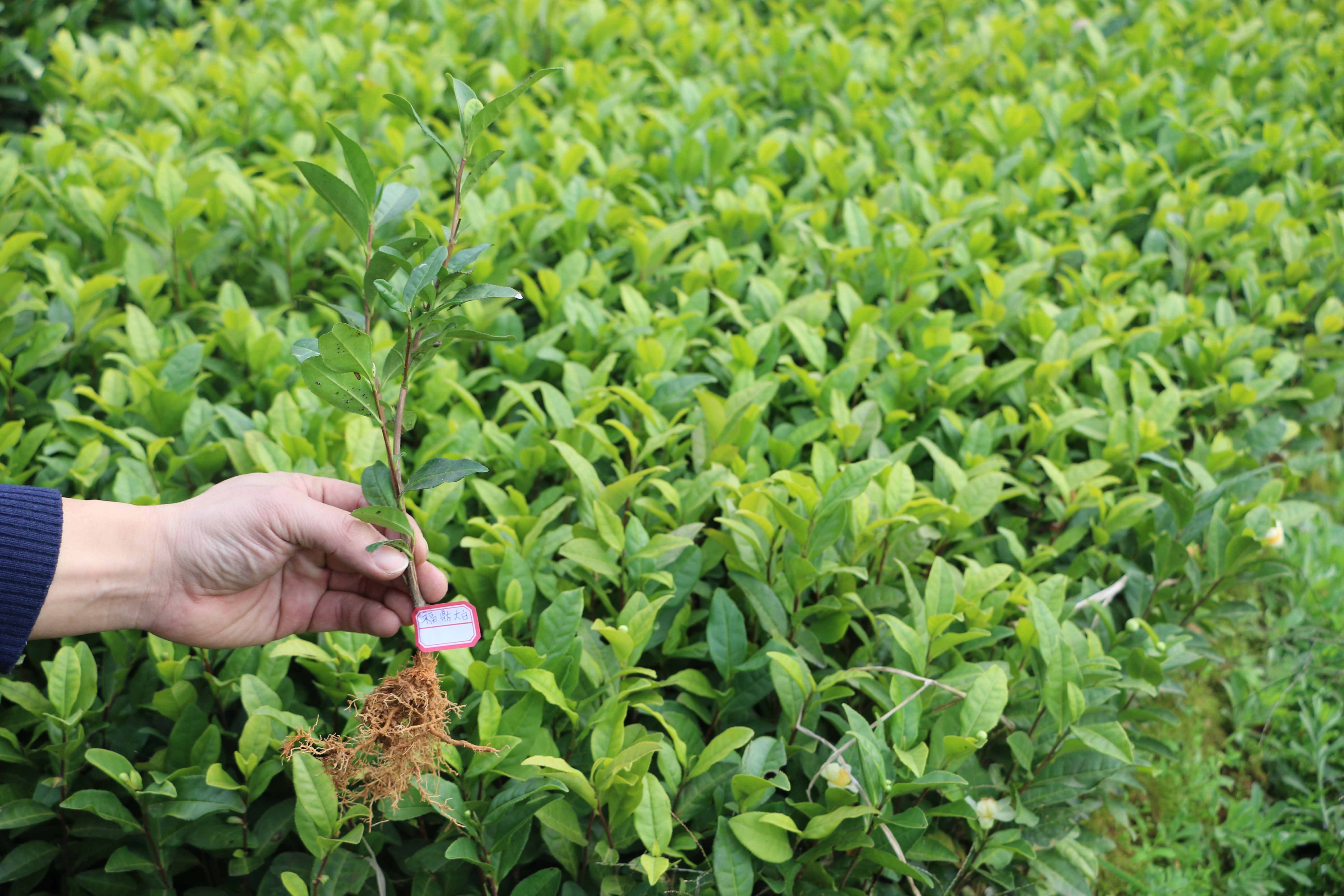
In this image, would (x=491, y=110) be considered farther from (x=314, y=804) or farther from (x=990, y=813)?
(x=990, y=813)

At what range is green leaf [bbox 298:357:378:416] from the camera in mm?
1228

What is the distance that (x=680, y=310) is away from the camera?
257cm

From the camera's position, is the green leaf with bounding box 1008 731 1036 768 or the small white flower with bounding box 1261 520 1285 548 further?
the small white flower with bounding box 1261 520 1285 548

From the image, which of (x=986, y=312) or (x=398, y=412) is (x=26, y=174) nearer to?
(x=398, y=412)

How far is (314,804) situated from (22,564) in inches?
25.4

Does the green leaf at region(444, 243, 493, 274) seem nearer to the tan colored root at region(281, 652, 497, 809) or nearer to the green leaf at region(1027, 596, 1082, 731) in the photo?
the tan colored root at region(281, 652, 497, 809)

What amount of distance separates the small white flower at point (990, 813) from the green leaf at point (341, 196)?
1437mm

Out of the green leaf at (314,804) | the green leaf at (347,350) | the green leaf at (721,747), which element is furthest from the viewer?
the green leaf at (721,747)

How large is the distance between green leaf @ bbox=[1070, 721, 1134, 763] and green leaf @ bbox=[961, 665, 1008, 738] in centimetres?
16

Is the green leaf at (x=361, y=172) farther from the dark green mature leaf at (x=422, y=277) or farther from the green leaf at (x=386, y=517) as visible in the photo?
the green leaf at (x=386, y=517)

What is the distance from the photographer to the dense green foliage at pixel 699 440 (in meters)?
1.57

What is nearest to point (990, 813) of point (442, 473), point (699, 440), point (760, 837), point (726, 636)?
point (760, 837)

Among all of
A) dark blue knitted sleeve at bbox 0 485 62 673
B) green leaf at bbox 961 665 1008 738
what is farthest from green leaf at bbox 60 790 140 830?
green leaf at bbox 961 665 1008 738

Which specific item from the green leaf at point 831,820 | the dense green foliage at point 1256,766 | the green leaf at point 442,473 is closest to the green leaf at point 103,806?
the green leaf at point 442,473
